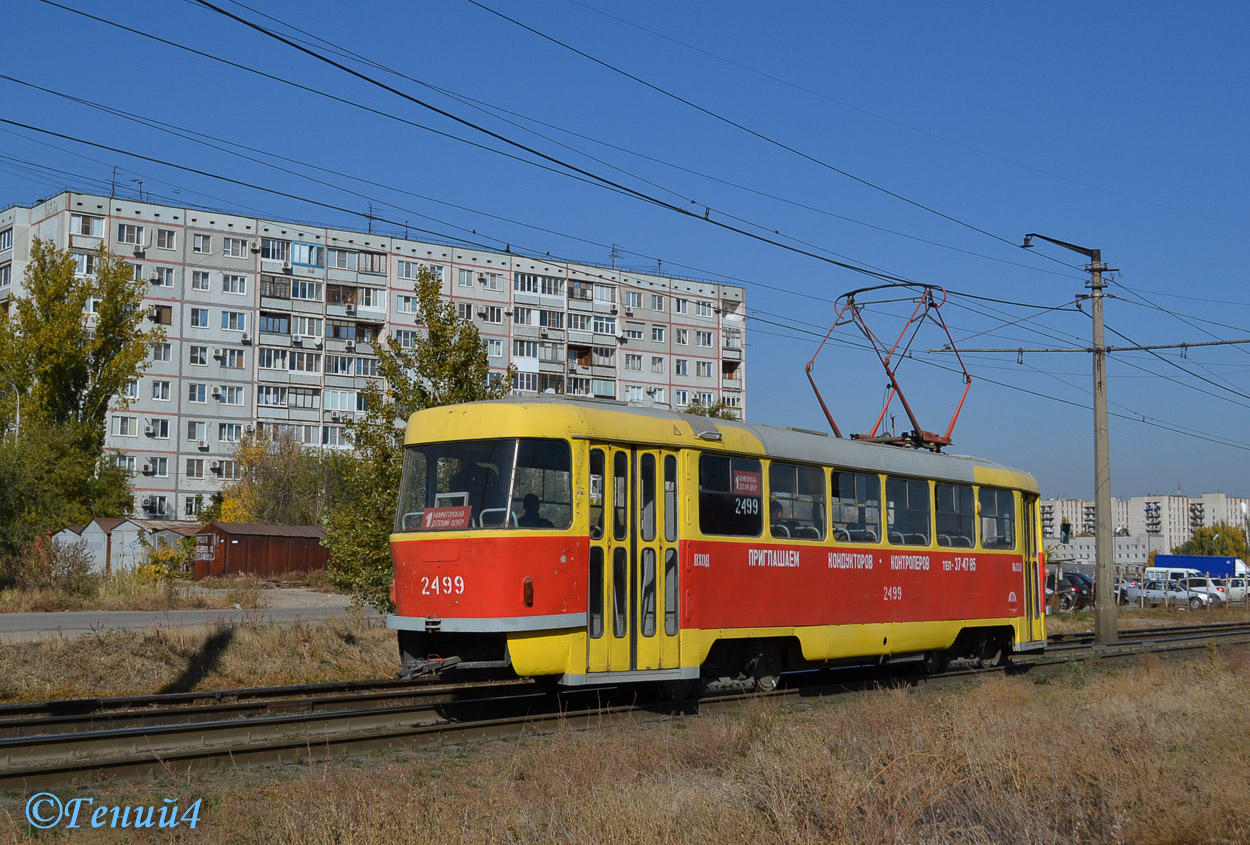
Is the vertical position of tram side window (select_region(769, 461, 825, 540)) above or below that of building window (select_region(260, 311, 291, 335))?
below

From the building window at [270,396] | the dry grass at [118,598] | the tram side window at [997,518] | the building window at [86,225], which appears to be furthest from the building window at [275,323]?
the tram side window at [997,518]

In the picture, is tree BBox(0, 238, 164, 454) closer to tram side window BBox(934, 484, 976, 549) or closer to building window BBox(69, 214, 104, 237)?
building window BBox(69, 214, 104, 237)

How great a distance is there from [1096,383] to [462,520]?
20.5 meters

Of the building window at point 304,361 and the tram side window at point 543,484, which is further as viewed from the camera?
the building window at point 304,361

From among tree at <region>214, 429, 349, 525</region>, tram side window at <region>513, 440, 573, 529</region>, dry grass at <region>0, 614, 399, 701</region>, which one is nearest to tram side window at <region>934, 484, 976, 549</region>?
tram side window at <region>513, 440, 573, 529</region>

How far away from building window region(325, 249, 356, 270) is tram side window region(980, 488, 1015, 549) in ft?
214

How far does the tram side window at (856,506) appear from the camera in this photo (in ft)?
51.3

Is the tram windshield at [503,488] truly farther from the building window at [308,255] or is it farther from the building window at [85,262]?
the building window at [308,255]

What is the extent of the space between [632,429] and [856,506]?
14.8 ft

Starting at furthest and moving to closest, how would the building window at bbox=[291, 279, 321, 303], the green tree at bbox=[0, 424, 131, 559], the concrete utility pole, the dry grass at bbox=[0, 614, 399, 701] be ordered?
the building window at bbox=[291, 279, 321, 303] → the green tree at bbox=[0, 424, 131, 559] → the concrete utility pole → the dry grass at bbox=[0, 614, 399, 701]

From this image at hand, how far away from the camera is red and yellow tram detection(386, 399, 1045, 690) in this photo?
38.8ft

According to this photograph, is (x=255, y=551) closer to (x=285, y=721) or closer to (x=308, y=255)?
(x=308, y=255)

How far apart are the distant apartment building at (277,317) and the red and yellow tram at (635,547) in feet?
177

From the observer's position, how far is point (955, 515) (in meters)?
18.1
